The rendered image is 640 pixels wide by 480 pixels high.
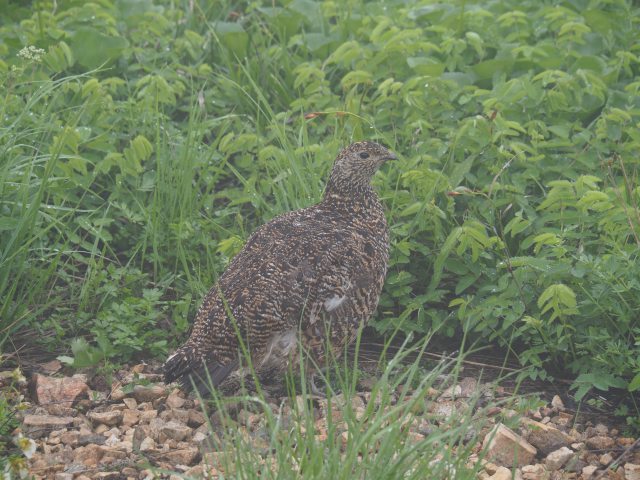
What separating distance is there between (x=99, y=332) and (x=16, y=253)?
50 cm

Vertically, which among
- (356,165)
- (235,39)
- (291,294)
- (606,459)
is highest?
(235,39)

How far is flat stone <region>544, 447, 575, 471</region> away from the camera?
4.13 m

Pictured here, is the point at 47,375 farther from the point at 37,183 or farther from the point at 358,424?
the point at 358,424

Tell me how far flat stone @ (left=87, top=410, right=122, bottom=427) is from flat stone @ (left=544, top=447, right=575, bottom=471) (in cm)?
173

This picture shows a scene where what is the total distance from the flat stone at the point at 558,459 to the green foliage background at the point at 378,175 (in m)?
0.32

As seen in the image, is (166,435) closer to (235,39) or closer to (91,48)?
(91,48)

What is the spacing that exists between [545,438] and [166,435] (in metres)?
1.51

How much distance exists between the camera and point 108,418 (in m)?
4.29

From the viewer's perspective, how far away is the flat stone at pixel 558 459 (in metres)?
4.13

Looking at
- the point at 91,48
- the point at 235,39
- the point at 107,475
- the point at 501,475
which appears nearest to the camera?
the point at 107,475

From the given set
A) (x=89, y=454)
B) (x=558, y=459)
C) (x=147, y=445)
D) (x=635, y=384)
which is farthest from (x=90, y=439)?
(x=635, y=384)

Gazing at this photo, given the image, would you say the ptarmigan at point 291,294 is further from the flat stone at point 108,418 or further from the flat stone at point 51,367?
the flat stone at point 51,367

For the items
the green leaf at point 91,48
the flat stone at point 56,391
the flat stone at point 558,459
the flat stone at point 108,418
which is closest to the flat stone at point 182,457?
the flat stone at point 108,418

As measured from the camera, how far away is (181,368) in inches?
165
